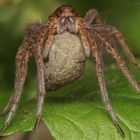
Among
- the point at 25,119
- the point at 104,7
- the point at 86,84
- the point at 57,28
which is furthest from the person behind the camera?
the point at 104,7

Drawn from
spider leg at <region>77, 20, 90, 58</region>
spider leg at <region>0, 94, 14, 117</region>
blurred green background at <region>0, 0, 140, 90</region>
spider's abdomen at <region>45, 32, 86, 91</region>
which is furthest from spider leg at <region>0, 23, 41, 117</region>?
blurred green background at <region>0, 0, 140, 90</region>

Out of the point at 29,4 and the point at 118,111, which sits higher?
the point at 29,4

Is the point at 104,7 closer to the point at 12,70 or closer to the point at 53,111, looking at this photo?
the point at 12,70

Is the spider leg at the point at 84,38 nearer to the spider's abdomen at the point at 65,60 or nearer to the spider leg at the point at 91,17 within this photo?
the spider's abdomen at the point at 65,60

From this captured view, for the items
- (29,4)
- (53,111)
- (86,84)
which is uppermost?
(29,4)

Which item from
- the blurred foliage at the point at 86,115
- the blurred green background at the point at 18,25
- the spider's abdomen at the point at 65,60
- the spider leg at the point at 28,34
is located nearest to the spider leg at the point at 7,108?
the spider leg at the point at 28,34

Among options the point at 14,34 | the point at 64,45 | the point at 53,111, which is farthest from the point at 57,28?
the point at 14,34

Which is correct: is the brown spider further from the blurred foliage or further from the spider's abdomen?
the blurred foliage
